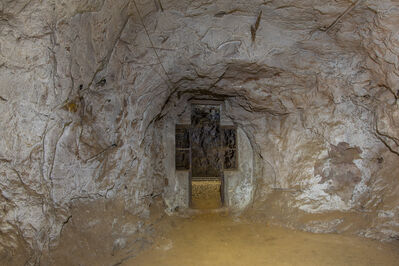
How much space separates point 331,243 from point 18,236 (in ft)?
12.8

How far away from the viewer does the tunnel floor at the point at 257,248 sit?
378 cm

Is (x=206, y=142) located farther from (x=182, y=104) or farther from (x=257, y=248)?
(x=257, y=248)

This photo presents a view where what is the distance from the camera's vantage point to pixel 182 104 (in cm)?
604

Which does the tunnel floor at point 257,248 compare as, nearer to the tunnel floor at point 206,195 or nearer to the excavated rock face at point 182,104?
the excavated rock face at point 182,104

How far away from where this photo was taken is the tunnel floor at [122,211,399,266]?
378cm

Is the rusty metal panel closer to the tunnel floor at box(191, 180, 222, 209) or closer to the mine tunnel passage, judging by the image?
the mine tunnel passage

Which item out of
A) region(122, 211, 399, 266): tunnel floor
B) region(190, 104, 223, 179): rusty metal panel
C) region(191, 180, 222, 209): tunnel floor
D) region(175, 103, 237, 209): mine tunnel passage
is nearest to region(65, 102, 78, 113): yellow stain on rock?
region(122, 211, 399, 266): tunnel floor

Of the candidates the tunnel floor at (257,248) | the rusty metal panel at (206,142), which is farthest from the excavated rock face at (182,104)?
the rusty metal panel at (206,142)

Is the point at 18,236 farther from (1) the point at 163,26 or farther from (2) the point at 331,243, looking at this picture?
(2) the point at 331,243

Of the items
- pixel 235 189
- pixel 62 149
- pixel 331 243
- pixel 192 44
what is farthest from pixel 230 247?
pixel 192 44

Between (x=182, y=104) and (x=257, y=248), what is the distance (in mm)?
3108

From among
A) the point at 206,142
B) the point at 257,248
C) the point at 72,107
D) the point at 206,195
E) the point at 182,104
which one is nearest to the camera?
the point at 72,107

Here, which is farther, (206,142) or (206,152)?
(206,152)

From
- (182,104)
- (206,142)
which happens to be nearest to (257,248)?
(182,104)
